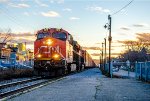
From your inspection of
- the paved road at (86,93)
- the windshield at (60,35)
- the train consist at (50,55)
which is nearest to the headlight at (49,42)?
the train consist at (50,55)

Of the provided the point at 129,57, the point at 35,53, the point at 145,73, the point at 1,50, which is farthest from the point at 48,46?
the point at 129,57

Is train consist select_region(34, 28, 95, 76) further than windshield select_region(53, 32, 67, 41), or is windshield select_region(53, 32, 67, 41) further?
windshield select_region(53, 32, 67, 41)

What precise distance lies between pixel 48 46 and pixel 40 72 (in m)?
2.31

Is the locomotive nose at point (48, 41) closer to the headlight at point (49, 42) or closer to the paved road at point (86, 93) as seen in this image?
the headlight at point (49, 42)

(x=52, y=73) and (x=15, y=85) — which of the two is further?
(x=52, y=73)

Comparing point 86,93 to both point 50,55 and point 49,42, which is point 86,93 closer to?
point 50,55

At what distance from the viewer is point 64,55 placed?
3000 cm

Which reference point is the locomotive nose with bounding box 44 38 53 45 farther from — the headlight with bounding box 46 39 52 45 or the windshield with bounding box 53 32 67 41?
the windshield with bounding box 53 32 67 41

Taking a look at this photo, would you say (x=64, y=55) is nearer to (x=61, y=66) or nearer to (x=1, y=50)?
(x=61, y=66)

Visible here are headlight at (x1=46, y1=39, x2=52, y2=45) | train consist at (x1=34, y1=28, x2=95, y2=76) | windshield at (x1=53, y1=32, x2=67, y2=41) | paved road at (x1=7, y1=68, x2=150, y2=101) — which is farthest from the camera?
windshield at (x1=53, y1=32, x2=67, y2=41)

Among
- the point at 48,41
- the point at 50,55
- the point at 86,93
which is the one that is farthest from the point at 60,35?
the point at 86,93

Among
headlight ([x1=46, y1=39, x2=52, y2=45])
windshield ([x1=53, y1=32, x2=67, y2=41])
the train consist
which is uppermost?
windshield ([x1=53, y1=32, x2=67, y2=41])

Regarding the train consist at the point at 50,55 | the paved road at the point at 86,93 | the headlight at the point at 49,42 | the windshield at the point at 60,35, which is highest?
the windshield at the point at 60,35

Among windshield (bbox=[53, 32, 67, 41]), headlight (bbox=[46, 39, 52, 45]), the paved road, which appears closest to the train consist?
headlight (bbox=[46, 39, 52, 45])
